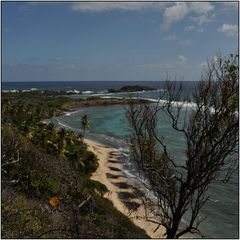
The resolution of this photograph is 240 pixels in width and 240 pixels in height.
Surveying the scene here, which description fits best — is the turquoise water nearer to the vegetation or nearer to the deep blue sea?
the deep blue sea

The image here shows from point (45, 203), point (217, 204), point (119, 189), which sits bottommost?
point (119, 189)

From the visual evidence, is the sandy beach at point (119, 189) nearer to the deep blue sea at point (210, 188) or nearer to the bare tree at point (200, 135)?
the deep blue sea at point (210, 188)

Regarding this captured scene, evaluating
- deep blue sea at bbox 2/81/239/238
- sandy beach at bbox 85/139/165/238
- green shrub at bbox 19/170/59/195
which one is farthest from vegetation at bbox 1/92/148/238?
deep blue sea at bbox 2/81/239/238

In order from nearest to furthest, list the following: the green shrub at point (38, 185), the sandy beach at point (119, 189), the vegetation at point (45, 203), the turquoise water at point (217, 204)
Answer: the vegetation at point (45, 203) < the green shrub at point (38, 185) < the turquoise water at point (217, 204) < the sandy beach at point (119, 189)

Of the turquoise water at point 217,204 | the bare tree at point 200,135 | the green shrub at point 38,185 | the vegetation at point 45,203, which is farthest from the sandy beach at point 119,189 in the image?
the bare tree at point 200,135

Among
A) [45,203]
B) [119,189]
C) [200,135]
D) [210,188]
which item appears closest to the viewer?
[200,135]

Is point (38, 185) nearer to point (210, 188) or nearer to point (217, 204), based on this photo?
point (217, 204)

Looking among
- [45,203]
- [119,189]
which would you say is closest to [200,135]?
[45,203]

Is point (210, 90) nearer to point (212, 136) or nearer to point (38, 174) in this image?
point (212, 136)
